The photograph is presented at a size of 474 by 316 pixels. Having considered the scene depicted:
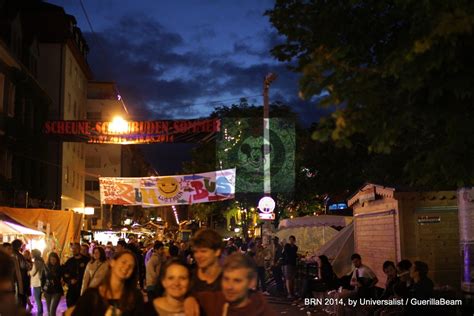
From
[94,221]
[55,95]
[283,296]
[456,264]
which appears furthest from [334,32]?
[94,221]

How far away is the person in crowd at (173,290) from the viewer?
4582 mm

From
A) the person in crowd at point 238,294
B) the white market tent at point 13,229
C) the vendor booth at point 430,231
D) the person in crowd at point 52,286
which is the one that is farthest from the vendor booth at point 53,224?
the person in crowd at point 238,294

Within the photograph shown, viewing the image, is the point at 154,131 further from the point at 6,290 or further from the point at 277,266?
the point at 6,290

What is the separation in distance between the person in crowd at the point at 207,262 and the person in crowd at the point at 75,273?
267 inches

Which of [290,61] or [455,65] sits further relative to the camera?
[290,61]

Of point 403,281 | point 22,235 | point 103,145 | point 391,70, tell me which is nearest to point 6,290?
point 391,70

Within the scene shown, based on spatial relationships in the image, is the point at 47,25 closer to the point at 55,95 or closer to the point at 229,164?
the point at 55,95

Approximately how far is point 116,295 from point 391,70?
124 inches

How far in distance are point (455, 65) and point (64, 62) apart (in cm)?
3709

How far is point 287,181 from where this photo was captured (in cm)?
3647

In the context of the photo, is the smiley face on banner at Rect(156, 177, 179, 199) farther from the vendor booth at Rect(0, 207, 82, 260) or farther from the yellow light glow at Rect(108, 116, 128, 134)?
the vendor booth at Rect(0, 207, 82, 260)

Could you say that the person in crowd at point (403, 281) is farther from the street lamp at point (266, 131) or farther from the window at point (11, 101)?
the window at point (11, 101)

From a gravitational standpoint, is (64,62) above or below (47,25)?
below

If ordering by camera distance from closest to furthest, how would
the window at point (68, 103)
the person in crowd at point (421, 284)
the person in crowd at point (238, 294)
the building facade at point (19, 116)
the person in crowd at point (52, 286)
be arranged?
the person in crowd at point (238, 294)
the person in crowd at point (421, 284)
the person in crowd at point (52, 286)
the building facade at point (19, 116)
the window at point (68, 103)
